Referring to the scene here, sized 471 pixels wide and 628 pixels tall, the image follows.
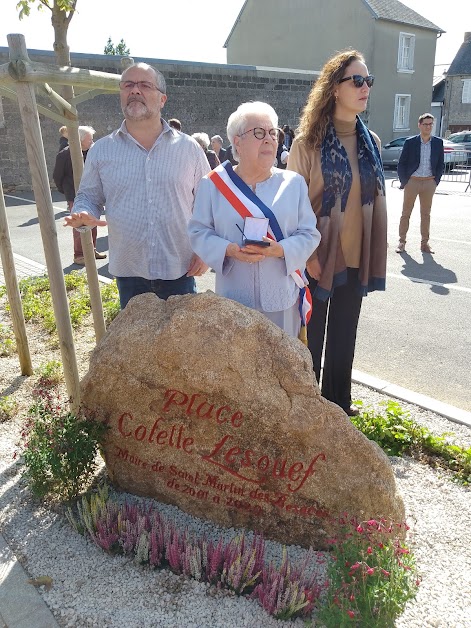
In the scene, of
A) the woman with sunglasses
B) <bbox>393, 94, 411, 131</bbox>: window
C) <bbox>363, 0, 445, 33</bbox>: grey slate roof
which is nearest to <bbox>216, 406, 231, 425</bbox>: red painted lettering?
the woman with sunglasses

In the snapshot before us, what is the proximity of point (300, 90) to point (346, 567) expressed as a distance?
2245 centimetres

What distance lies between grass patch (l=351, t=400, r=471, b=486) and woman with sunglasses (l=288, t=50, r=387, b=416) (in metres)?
0.80

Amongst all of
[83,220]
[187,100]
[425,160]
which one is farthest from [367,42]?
[83,220]

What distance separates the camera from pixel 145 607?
229 centimetres

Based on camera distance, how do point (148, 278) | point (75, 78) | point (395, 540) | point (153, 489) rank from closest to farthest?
point (395, 540) < point (153, 489) < point (148, 278) < point (75, 78)

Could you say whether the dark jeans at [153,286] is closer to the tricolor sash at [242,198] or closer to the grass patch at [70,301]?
the tricolor sash at [242,198]

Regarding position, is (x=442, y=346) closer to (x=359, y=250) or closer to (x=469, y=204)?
(x=359, y=250)

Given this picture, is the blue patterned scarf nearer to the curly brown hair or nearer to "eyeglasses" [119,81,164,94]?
the curly brown hair

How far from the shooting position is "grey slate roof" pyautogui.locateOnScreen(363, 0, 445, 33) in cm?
2673

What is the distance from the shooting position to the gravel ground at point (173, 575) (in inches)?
88.7

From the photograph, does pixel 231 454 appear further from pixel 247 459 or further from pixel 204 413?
pixel 204 413

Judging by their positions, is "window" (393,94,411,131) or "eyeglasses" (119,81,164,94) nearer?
"eyeglasses" (119,81,164,94)

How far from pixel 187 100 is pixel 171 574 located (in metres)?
19.2

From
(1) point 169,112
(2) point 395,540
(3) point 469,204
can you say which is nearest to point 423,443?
(2) point 395,540
